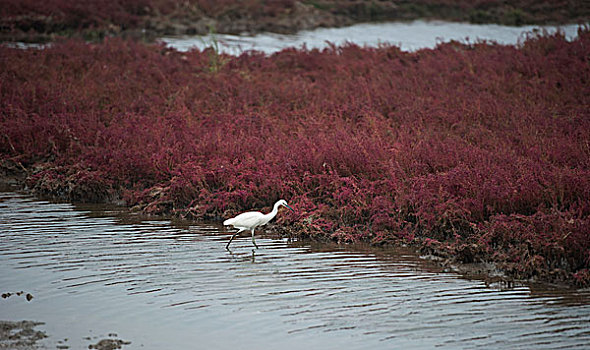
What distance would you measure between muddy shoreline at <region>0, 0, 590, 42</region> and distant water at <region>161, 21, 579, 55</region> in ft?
3.19

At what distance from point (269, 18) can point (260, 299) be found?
26707 millimetres

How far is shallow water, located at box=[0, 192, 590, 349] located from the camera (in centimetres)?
491

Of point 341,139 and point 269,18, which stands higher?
point 269,18

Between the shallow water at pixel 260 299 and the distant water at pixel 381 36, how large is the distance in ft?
55.7

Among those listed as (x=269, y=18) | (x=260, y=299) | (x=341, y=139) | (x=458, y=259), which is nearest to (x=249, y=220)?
(x=260, y=299)

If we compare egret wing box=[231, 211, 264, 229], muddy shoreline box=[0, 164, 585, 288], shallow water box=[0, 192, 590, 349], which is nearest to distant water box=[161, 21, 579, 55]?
muddy shoreline box=[0, 164, 585, 288]

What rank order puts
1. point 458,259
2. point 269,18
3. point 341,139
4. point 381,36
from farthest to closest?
point 269,18 < point 381,36 < point 341,139 < point 458,259

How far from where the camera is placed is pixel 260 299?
5.76 metres

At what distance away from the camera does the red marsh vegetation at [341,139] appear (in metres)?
7.66

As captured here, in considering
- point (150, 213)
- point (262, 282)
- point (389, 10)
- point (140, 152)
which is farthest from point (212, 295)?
point (389, 10)

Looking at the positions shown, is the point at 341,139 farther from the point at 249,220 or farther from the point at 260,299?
the point at 260,299

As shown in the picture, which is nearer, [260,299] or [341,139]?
[260,299]

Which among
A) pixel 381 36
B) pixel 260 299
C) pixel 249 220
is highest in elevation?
pixel 381 36

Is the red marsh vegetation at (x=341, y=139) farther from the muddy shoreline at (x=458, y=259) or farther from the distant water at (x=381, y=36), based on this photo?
the distant water at (x=381, y=36)
